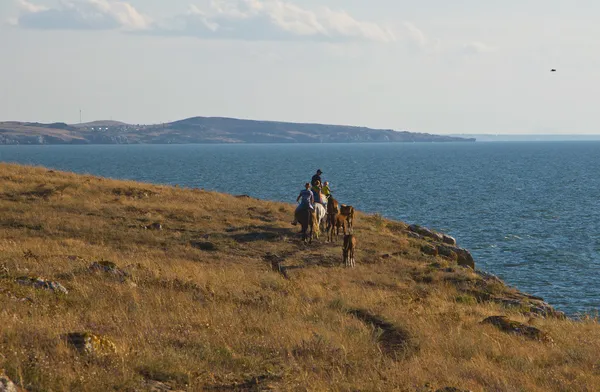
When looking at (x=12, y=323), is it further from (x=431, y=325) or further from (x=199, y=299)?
(x=431, y=325)

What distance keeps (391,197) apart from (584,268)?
4410cm

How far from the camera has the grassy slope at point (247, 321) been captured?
406 inches

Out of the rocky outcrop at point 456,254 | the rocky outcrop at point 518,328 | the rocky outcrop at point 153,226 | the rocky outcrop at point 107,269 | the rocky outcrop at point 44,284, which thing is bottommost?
the rocky outcrop at point 456,254

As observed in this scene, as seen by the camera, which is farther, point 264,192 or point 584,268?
point 264,192

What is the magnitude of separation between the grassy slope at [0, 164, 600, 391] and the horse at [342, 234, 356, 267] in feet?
2.09

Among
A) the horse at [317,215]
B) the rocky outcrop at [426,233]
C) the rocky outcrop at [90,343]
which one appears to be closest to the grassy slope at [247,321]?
the rocky outcrop at [90,343]

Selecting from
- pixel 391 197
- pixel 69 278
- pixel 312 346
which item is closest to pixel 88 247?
pixel 69 278

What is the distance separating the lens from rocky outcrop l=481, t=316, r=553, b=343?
16.1 m

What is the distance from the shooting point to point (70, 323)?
12094 millimetres

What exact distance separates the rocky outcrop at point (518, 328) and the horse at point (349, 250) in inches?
366

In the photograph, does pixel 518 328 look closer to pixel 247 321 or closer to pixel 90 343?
pixel 247 321

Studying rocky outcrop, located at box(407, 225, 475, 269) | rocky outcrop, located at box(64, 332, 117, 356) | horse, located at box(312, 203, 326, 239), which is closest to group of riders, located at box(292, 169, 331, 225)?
horse, located at box(312, 203, 326, 239)

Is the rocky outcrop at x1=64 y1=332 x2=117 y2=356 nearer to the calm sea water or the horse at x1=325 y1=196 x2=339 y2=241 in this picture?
the horse at x1=325 y1=196 x2=339 y2=241

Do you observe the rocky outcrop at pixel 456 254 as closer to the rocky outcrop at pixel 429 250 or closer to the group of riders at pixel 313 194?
the rocky outcrop at pixel 429 250
